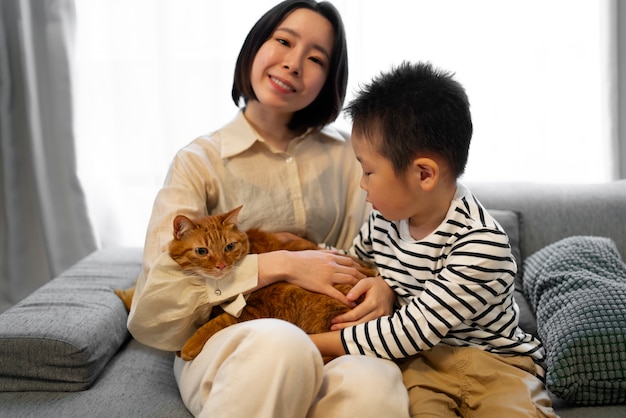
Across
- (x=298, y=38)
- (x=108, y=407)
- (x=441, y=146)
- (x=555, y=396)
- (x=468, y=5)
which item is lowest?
(x=555, y=396)

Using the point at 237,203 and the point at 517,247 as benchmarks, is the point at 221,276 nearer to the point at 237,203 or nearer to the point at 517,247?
the point at 237,203

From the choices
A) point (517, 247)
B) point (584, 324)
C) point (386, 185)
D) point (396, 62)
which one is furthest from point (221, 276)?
point (396, 62)

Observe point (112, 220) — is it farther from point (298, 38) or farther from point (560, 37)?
point (560, 37)

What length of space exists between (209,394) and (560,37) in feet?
6.93

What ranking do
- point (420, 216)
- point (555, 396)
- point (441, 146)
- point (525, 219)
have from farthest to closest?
point (525, 219) → point (555, 396) → point (420, 216) → point (441, 146)

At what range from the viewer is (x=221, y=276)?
1366 millimetres

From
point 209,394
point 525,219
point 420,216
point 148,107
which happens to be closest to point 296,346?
point 209,394

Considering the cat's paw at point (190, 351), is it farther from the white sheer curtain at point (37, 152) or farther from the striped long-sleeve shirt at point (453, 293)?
the white sheer curtain at point (37, 152)

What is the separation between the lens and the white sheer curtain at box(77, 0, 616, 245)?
2551 mm

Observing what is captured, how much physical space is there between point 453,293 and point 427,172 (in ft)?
0.82

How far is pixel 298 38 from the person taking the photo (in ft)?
5.02

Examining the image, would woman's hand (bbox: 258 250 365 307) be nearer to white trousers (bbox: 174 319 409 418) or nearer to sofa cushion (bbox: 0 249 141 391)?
white trousers (bbox: 174 319 409 418)

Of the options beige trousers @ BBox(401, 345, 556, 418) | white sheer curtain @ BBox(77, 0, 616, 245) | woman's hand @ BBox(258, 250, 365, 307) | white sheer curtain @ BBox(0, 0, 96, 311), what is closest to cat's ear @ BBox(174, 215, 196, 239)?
woman's hand @ BBox(258, 250, 365, 307)

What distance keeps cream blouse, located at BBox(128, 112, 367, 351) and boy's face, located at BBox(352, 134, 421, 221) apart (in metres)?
0.32
